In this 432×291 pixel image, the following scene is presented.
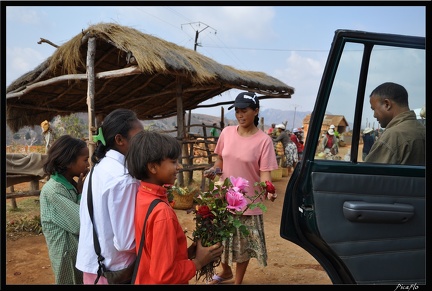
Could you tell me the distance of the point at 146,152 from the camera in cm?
162

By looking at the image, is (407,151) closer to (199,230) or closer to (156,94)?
(199,230)

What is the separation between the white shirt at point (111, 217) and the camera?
1620 millimetres

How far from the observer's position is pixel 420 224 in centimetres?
169

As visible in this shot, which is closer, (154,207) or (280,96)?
(154,207)

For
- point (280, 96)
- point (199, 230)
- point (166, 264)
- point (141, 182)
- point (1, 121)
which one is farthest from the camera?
point (280, 96)

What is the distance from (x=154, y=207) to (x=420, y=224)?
129 centimetres

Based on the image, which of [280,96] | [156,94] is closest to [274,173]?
[280,96]

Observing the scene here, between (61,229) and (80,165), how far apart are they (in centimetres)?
42

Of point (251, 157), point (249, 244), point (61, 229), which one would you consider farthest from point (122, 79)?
point (61, 229)

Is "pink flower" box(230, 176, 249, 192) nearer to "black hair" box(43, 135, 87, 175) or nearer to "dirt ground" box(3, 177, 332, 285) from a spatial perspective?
"black hair" box(43, 135, 87, 175)

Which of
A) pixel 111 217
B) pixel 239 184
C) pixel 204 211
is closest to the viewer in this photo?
pixel 111 217

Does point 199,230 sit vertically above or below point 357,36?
below

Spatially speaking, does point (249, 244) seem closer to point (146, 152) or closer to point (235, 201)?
point (235, 201)

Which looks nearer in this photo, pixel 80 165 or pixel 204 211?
pixel 204 211
